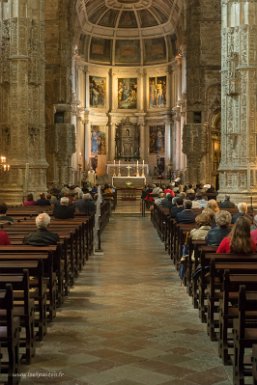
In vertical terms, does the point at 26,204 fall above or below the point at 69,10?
below

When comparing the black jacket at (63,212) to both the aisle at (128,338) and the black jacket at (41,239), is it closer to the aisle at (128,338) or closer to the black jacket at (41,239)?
the aisle at (128,338)

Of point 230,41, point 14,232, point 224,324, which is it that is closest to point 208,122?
point 230,41

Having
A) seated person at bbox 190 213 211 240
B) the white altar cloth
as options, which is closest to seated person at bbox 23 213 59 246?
seated person at bbox 190 213 211 240

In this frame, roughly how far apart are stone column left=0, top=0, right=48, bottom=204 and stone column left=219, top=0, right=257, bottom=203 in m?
6.81

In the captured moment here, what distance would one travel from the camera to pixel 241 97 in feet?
71.9

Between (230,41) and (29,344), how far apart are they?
17870mm

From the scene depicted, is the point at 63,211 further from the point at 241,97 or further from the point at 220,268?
the point at 241,97

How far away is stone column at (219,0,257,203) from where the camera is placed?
71.6ft

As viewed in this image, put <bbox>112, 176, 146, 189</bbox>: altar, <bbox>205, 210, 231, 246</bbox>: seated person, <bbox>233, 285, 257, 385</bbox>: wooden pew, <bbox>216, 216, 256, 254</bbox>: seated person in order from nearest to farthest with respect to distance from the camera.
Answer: <bbox>233, 285, 257, 385</bbox>: wooden pew < <bbox>216, 216, 256, 254</bbox>: seated person < <bbox>205, 210, 231, 246</bbox>: seated person < <bbox>112, 176, 146, 189</bbox>: altar

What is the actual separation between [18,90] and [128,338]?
1648cm

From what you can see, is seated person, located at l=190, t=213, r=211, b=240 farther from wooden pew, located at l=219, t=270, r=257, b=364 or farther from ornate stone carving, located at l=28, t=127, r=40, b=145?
ornate stone carving, located at l=28, t=127, r=40, b=145

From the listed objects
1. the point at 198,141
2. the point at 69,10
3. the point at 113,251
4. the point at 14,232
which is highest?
the point at 69,10

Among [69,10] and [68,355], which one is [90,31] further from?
[68,355]

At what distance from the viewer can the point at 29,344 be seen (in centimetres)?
630
